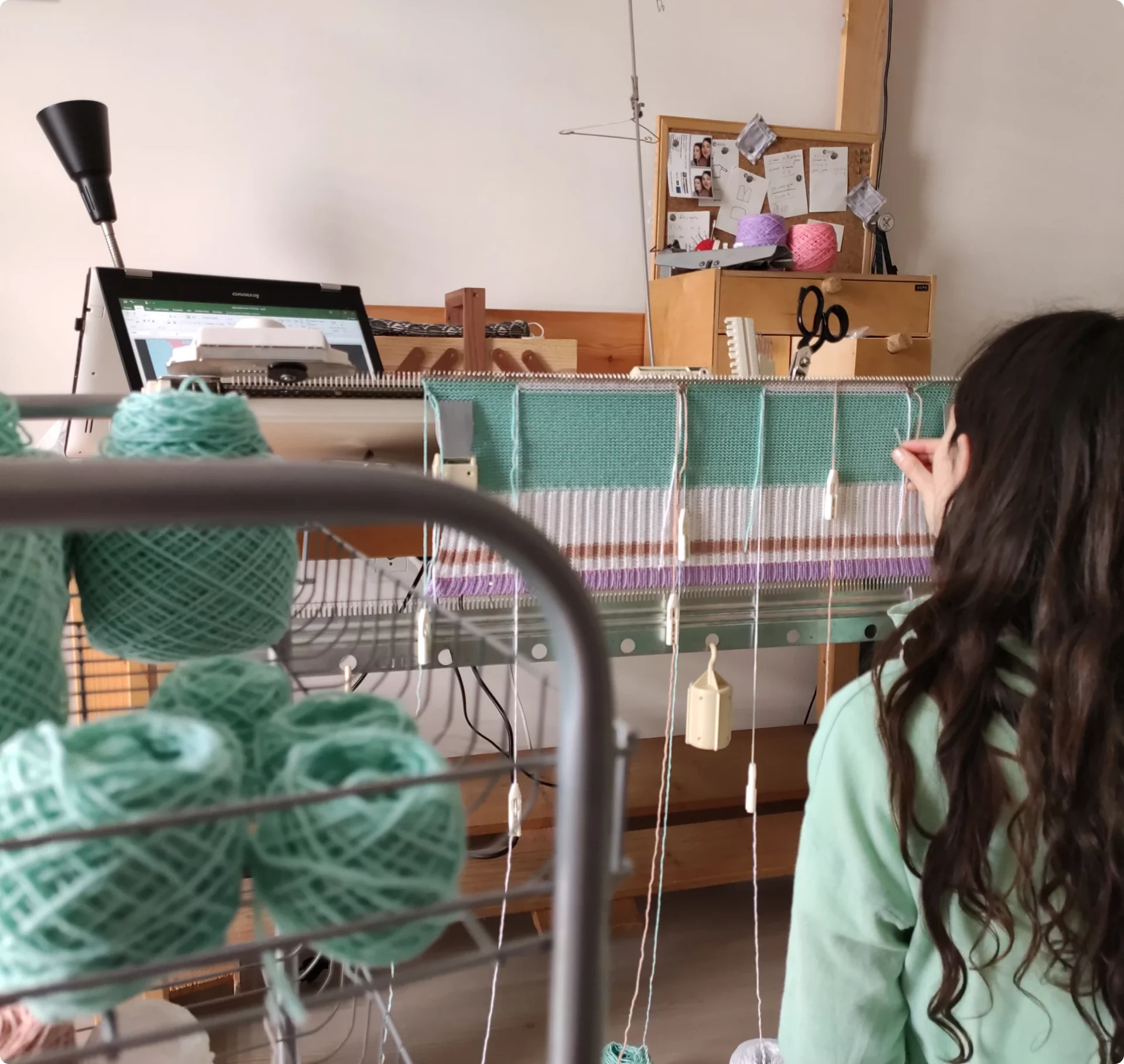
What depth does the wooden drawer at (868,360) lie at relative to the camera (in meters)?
1.19

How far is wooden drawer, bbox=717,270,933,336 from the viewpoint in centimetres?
138

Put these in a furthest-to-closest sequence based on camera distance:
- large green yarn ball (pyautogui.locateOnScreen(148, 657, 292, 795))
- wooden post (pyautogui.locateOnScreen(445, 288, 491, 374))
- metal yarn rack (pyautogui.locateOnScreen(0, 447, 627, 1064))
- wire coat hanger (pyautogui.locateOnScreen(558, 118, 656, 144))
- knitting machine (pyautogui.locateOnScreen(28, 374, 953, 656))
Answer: wire coat hanger (pyautogui.locateOnScreen(558, 118, 656, 144)) < wooden post (pyautogui.locateOnScreen(445, 288, 491, 374)) < knitting machine (pyautogui.locateOnScreen(28, 374, 953, 656)) < large green yarn ball (pyautogui.locateOnScreen(148, 657, 292, 795)) < metal yarn rack (pyautogui.locateOnScreen(0, 447, 627, 1064))

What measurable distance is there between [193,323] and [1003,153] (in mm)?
1769

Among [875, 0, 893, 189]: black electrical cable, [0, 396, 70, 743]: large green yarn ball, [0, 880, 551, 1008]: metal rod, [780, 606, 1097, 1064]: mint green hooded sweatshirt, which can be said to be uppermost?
[875, 0, 893, 189]: black electrical cable

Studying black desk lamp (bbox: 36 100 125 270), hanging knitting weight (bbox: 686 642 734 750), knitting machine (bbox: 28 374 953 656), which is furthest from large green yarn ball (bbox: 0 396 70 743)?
black desk lamp (bbox: 36 100 125 270)

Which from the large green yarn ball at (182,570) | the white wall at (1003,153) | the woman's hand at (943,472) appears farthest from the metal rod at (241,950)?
the white wall at (1003,153)

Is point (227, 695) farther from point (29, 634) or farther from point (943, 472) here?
point (943, 472)

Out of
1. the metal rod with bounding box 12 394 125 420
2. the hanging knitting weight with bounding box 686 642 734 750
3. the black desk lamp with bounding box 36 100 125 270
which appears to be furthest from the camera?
the black desk lamp with bounding box 36 100 125 270

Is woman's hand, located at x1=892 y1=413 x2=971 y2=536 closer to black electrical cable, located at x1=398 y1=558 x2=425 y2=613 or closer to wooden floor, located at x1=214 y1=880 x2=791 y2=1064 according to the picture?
black electrical cable, located at x1=398 y1=558 x2=425 y2=613

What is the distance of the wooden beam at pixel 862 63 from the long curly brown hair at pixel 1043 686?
A: 1368 millimetres

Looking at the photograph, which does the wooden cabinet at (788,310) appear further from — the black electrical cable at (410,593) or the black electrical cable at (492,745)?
the black electrical cable at (410,593)

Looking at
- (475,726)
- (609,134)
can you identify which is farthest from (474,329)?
(475,726)

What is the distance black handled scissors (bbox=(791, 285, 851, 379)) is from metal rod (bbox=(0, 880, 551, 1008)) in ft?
3.78

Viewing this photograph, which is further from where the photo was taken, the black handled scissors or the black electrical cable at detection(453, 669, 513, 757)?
the black handled scissors
